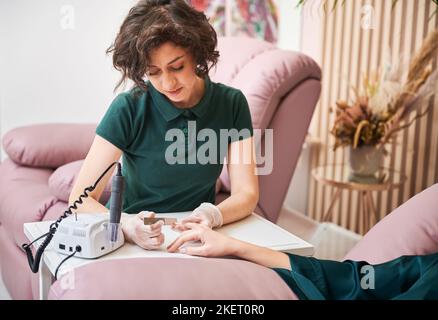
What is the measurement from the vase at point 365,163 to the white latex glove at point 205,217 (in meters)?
0.72

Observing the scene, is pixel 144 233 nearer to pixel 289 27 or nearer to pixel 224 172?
pixel 224 172

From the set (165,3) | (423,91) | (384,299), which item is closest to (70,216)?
(165,3)

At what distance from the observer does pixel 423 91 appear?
1.48 metres

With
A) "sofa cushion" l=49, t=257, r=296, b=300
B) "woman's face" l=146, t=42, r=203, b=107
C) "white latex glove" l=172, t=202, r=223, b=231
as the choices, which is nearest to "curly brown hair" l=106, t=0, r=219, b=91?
"woman's face" l=146, t=42, r=203, b=107

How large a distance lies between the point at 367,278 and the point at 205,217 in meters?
0.32

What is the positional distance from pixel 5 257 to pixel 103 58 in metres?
0.56

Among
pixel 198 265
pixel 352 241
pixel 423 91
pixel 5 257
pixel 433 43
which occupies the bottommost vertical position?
pixel 352 241

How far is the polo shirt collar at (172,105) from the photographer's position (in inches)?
43.2

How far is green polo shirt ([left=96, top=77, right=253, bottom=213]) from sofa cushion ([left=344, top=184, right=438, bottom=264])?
33cm

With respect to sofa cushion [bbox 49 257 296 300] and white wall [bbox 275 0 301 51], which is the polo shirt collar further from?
white wall [bbox 275 0 301 51]

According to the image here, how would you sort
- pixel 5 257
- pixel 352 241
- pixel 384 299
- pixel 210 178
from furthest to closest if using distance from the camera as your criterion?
pixel 352 241 < pixel 5 257 < pixel 210 178 < pixel 384 299

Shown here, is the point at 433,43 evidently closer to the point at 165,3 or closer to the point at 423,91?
the point at 423,91

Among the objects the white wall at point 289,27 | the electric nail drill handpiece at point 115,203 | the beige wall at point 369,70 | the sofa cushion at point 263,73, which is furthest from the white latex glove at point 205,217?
the white wall at point 289,27

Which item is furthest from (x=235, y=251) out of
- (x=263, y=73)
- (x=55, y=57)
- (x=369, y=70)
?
(x=369, y=70)
